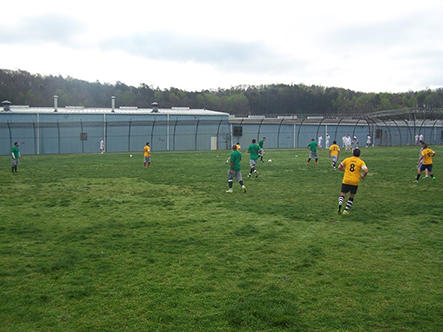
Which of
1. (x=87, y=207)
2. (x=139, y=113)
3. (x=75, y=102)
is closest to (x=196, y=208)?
(x=87, y=207)

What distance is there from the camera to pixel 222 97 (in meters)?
93.0

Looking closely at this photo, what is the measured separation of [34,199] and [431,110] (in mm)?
44071

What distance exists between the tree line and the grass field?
7028 cm

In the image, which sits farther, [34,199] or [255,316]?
[34,199]

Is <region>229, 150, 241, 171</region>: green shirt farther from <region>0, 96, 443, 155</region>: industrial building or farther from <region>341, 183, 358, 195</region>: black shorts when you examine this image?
<region>0, 96, 443, 155</region>: industrial building

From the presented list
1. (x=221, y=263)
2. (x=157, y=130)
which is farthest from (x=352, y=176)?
(x=157, y=130)

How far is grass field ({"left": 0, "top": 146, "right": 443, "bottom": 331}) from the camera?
14.5ft

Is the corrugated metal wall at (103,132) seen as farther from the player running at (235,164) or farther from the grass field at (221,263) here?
the grass field at (221,263)

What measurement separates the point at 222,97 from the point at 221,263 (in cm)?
8864

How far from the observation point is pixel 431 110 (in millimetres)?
44031

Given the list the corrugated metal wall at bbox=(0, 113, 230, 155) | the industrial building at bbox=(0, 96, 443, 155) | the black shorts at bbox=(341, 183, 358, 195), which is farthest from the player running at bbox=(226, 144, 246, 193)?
the industrial building at bbox=(0, 96, 443, 155)

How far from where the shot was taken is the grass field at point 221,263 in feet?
14.5

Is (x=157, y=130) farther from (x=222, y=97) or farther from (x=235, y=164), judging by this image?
(x=222, y=97)

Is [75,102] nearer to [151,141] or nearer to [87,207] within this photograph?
[151,141]
